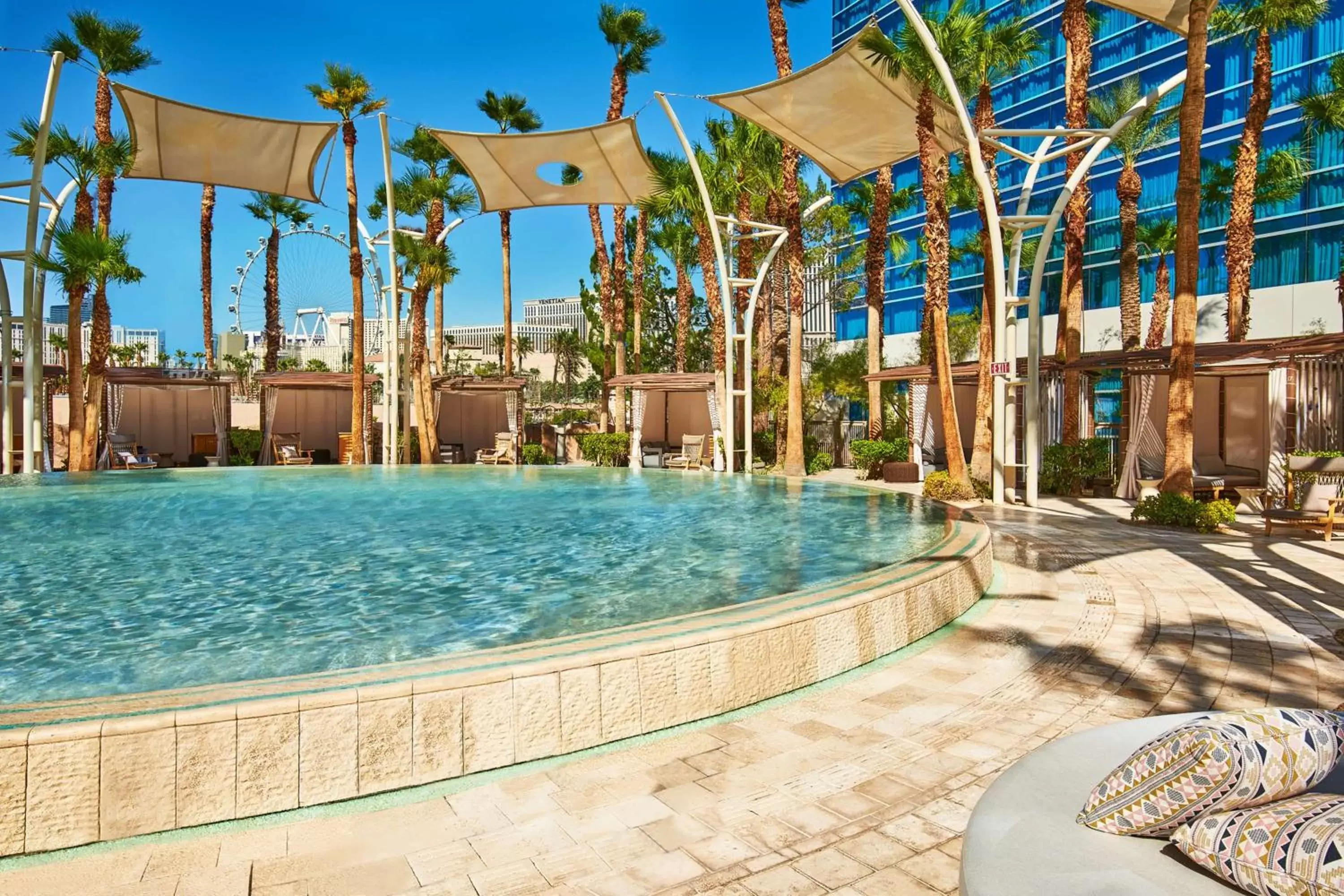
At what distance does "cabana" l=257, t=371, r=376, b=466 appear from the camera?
22719 mm

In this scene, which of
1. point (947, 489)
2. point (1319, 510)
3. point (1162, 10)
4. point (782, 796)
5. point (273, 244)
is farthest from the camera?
point (273, 244)

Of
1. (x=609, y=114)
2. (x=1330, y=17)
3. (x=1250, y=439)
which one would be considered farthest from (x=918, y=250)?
(x=1250, y=439)

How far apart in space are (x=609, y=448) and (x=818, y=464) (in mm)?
5860

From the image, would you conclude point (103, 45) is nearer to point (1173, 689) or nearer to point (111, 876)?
point (111, 876)

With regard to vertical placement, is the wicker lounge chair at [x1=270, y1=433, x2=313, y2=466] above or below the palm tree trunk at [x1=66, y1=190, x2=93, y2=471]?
below

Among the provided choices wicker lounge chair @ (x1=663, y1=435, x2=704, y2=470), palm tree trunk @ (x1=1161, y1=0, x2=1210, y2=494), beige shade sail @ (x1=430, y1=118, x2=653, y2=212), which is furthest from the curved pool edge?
beige shade sail @ (x1=430, y1=118, x2=653, y2=212)

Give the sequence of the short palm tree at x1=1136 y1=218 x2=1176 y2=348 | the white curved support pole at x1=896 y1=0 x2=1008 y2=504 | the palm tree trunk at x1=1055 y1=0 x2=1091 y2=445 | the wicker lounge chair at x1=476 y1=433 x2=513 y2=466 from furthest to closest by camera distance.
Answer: the short palm tree at x1=1136 y1=218 x2=1176 y2=348 < the wicker lounge chair at x1=476 y1=433 x2=513 y2=466 < the palm tree trunk at x1=1055 y1=0 x2=1091 y2=445 < the white curved support pole at x1=896 y1=0 x2=1008 y2=504

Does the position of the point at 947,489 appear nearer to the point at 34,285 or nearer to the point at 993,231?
the point at 993,231

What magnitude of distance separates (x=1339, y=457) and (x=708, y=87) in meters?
11.9

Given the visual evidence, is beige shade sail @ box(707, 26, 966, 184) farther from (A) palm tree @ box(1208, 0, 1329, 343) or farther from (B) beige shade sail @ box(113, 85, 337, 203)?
(B) beige shade sail @ box(113, 85, 337, 203)

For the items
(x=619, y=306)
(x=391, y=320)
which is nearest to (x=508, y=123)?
(x=619, y=306)

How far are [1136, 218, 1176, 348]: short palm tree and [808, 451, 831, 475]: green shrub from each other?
9.67m

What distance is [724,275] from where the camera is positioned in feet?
51.5

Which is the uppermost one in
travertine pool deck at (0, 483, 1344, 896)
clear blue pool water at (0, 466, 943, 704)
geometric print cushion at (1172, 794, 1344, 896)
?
geometric print cushion at (1172, 794, 1344, 896)
